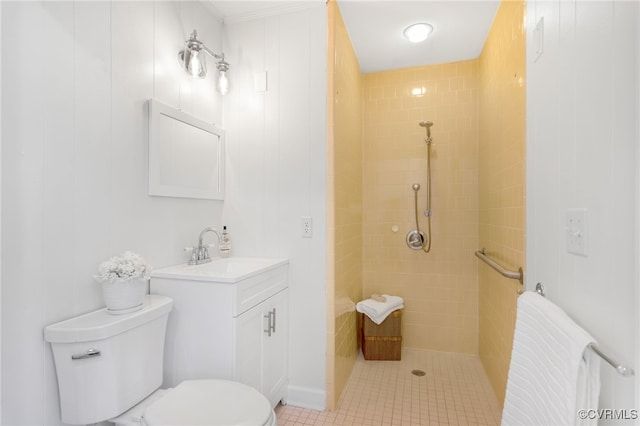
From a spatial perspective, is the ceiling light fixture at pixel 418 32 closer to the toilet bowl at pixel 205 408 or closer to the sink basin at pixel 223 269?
the sink basin at pixel 223 269

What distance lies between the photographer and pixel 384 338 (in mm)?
2482

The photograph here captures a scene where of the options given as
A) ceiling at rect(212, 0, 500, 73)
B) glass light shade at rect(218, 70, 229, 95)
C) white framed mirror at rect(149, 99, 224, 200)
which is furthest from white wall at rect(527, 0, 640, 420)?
white framed mirror at rect(149, 99, 224, 200)

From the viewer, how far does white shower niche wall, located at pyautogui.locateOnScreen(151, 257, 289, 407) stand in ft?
4.62

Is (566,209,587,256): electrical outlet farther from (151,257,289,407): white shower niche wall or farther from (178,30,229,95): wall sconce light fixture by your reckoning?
(178,30,229,95): wall sconce light fixture

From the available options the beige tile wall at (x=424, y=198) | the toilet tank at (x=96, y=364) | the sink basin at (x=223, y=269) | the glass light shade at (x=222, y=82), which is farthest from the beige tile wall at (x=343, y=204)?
the toilet tank at (x=96, y=364)

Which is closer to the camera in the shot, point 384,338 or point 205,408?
point 205,408

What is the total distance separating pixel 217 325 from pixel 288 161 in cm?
103

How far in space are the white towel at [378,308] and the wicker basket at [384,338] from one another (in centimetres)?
5

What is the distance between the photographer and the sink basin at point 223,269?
1429 mm

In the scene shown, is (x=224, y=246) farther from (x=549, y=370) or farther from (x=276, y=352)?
(x=549, y=370)

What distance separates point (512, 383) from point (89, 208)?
171 centimetres

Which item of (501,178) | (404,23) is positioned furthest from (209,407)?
(404,23)

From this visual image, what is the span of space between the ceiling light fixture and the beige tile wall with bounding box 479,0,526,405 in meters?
0.42

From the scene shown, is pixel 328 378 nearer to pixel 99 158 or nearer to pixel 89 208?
pixel 89 208
